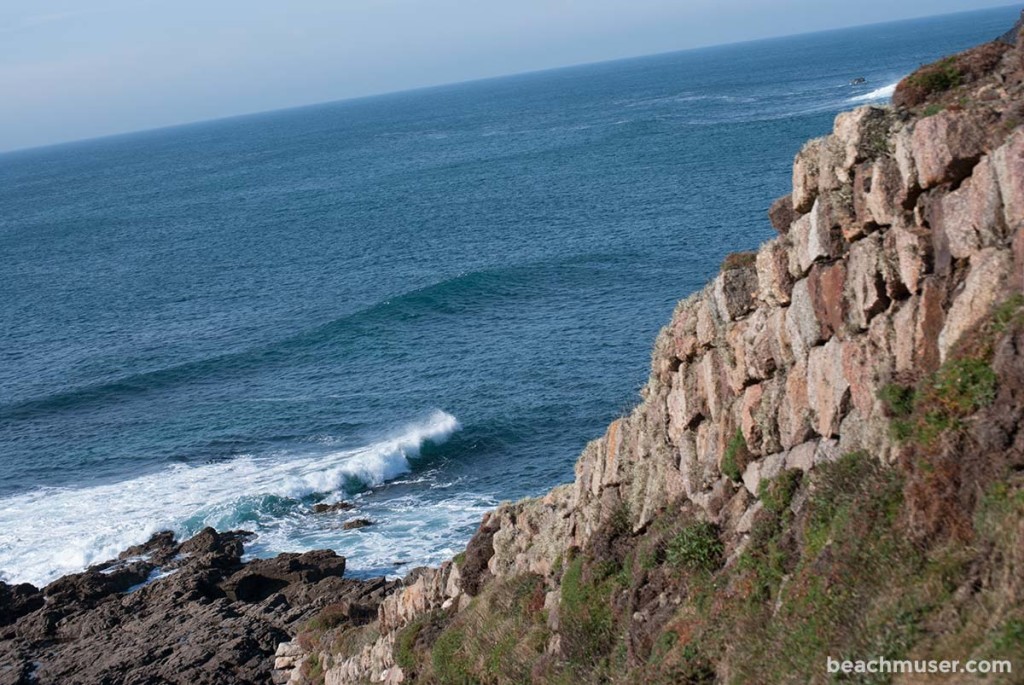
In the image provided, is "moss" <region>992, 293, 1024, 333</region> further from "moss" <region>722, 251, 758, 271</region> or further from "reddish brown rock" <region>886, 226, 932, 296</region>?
"moss" <region>722, 251, 758, 271</region>

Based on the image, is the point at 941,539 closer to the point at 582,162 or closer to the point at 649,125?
the point at 582,162

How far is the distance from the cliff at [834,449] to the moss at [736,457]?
1.5 inches

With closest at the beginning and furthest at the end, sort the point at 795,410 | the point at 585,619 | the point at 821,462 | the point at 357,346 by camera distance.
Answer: the point at 821,462, the point at 795,410, the point at 585,619, the point at 357,346

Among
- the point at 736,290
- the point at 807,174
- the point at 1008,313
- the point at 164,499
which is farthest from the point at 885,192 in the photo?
the point at 164,499

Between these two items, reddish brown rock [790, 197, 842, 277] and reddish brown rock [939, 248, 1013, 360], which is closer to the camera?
reddish brown rock [939, 248, 1013, 360]

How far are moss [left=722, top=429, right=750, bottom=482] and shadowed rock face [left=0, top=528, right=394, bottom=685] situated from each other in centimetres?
1621

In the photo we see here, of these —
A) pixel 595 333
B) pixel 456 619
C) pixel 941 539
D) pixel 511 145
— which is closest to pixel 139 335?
pixel 595 333

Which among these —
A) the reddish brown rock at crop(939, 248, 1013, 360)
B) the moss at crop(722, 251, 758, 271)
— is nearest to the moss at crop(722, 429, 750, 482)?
the moss at crop(722, 251, 758, 271)

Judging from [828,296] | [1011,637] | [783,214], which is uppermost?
[783,214]

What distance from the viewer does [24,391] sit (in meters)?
65.6

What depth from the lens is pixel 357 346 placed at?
66.4 meters

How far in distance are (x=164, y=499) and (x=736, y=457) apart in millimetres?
37517

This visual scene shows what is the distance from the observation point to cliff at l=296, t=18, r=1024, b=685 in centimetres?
Result: 1220

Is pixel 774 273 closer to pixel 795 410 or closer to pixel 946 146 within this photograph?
pixel 795 410
